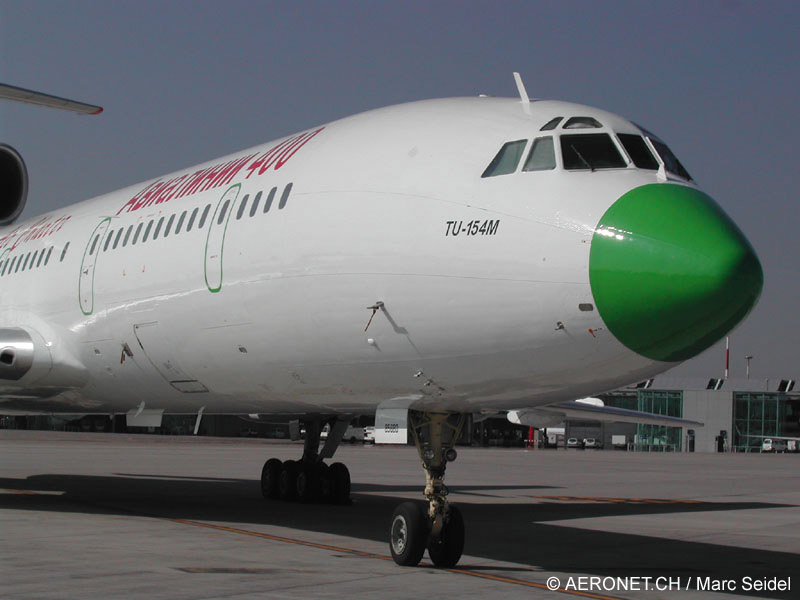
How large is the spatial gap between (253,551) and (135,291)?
3918mm

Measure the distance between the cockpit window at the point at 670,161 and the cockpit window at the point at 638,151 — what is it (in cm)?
17

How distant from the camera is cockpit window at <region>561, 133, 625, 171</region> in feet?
29.6

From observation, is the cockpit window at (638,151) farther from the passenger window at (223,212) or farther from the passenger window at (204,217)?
the passenger window at (204,217)

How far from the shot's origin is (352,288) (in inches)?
391

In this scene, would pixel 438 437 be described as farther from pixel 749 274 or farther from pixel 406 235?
pixel 749 274

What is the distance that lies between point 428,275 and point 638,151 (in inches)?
86.4

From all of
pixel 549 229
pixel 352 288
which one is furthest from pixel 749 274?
pixel 352 288

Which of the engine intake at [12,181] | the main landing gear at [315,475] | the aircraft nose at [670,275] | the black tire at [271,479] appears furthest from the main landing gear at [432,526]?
the engine intake at [12,181]

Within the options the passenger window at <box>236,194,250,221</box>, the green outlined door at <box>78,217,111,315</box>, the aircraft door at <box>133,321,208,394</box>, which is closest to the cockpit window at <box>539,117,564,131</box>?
the passenger window at <box>236,194,250,221</box>

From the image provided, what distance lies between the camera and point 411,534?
9945 millimetres

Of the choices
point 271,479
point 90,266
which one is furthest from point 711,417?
point 90,266

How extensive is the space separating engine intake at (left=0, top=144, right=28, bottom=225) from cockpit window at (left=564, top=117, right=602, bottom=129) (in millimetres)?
13389

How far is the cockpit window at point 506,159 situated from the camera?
30.3ft

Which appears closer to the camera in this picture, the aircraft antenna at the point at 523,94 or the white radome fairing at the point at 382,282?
the white radome fairing at the point at 382,282
